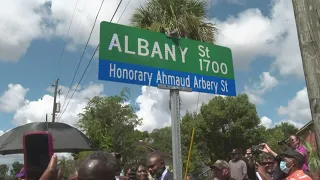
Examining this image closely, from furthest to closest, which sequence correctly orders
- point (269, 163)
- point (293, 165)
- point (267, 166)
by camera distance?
point (267, 166) < point (269, 163) < point (293, 165)

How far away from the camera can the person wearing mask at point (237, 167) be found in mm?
6758

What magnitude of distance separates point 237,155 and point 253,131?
104 ft

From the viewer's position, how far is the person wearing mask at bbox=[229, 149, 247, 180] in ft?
22.2

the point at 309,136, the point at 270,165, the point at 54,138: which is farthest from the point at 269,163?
the point at 309,136

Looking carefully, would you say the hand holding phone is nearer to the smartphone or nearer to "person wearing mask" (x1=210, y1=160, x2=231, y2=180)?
the smartphone

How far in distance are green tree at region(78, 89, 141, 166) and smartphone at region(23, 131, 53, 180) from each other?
20.8 metres

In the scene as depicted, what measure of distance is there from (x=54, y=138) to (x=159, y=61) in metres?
4.45

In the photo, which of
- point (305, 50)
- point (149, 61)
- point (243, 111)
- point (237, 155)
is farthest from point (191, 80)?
point (243, 111)

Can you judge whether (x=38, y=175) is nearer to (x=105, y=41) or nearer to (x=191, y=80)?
(x=105, y=41)

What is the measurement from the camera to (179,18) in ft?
32.3

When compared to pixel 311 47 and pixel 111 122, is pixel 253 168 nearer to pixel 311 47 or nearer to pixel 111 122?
pixel 311 47

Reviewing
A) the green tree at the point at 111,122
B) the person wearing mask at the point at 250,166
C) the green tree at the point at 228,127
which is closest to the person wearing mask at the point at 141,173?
the person wearing mask at the point at 250,166

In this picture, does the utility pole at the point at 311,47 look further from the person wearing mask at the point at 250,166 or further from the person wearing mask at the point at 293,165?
the person wearing mask at the point at 250,166

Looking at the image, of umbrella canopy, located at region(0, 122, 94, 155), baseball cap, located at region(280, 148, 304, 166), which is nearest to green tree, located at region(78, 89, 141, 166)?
umbrella canopy, located at region(0, 122, 94, 155)
